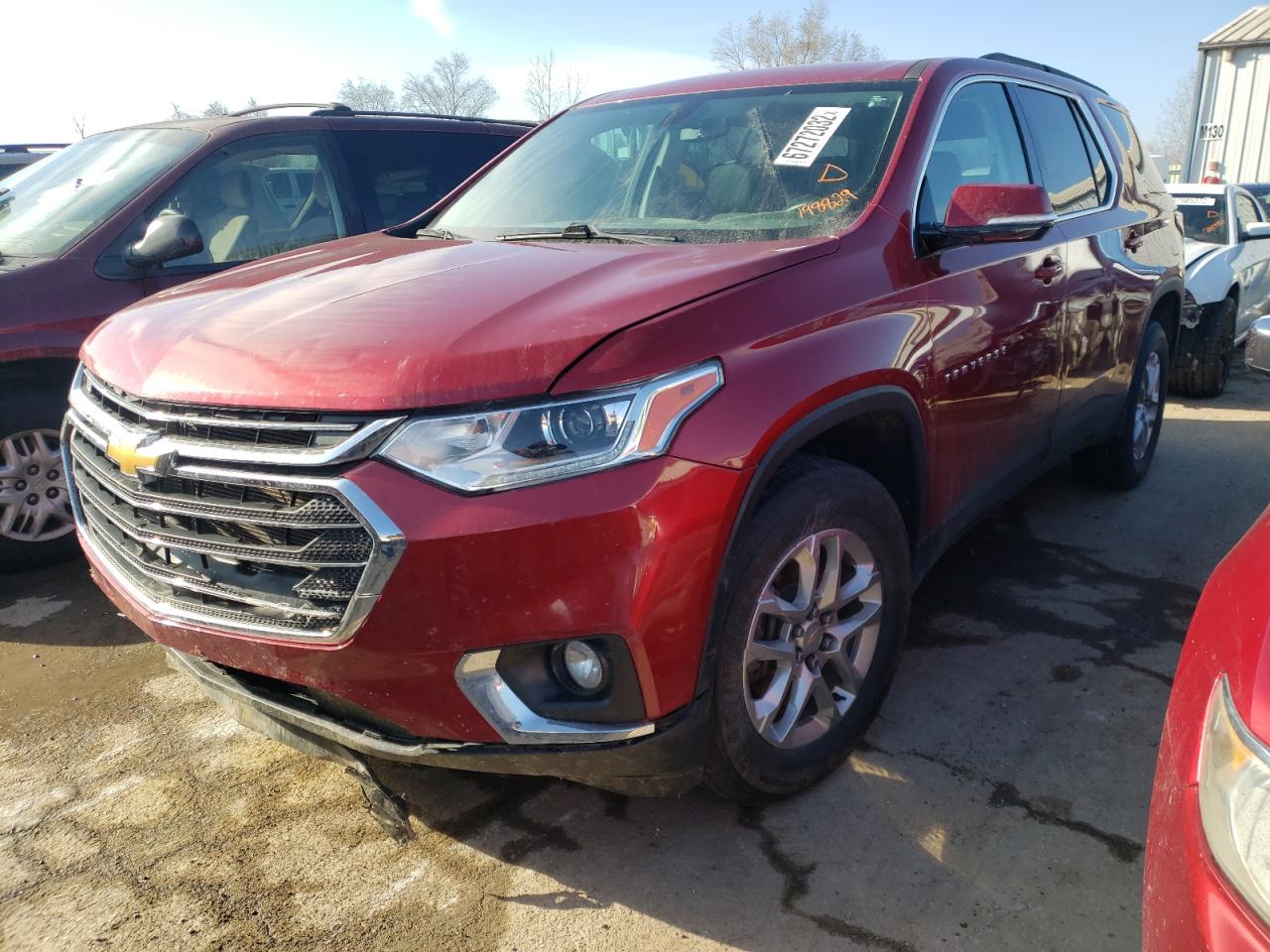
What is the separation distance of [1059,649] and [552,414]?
7.48 feet

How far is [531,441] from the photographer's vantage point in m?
1.89

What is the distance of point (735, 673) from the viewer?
7.07 feet

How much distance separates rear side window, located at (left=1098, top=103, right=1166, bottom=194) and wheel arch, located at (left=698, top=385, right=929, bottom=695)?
8.88ft

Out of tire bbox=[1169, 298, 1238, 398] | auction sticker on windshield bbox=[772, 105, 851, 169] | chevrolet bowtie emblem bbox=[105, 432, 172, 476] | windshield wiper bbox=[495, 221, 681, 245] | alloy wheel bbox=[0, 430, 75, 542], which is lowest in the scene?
tire bbox=[1169, 298, 1238, 398]

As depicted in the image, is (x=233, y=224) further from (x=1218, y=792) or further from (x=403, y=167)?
(x=1218, y=792)

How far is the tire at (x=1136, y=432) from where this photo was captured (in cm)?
460

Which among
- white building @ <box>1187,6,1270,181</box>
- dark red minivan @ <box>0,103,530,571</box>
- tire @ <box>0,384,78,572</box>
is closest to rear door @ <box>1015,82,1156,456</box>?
dark red minivan @ <box>0,103,530,571</box>

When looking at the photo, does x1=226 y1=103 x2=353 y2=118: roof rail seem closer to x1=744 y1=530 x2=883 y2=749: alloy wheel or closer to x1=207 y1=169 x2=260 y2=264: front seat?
x1=207 y1=169 x2=260 y2=264: front seat

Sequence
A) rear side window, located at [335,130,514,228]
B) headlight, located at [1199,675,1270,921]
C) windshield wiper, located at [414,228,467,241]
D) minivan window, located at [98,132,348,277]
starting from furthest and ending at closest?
rear side window, located at [335,130,514,228] < minivan window, located at [98,132,348,277] < windshield wiper, located at [414,228,467,241] < headlight, located at [1199,675,1270,921]

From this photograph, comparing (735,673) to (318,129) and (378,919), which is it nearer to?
(378,919)

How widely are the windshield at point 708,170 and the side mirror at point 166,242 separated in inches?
43.8

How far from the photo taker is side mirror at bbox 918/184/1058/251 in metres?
2.75

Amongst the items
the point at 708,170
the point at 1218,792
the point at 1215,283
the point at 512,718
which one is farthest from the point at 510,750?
the point at 1215,283

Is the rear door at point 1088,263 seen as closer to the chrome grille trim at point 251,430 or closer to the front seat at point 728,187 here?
the front seat at point 728,187
